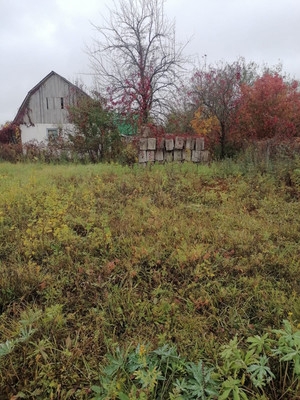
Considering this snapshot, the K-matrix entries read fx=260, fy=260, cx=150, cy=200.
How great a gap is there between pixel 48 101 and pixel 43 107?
21.6 inches

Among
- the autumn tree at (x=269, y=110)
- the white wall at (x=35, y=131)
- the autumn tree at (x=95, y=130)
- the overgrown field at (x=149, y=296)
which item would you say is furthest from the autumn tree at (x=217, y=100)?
the white wall at (x=35, y=131)

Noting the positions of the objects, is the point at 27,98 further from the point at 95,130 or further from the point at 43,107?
the point at 95,130

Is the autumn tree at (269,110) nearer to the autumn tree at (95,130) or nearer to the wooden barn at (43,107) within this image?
the autumn tree at (95,130)

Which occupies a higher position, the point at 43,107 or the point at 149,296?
the point at 43,107

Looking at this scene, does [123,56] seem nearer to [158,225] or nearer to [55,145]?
[55,145]

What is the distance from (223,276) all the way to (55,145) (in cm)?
897

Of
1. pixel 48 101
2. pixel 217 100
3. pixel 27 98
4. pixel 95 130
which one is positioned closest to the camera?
pixel 217 100

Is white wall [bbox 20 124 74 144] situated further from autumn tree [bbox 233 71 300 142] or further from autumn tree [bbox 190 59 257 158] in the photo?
autumn tree [bbox 233 71 300 142]

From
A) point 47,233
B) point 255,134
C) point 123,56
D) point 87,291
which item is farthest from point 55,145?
point 87,291

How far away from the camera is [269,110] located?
743 cm

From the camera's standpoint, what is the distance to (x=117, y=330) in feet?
5.86

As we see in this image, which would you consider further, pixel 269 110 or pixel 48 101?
pixel 48 101

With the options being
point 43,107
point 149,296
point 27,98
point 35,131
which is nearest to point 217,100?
point 149,296

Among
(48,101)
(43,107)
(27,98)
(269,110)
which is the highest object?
(27,98)
